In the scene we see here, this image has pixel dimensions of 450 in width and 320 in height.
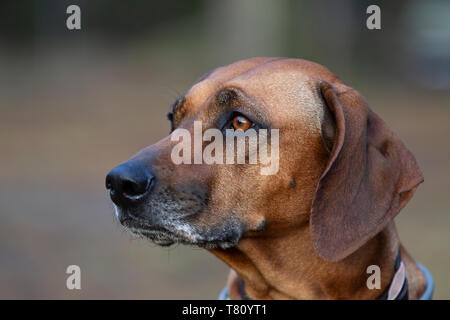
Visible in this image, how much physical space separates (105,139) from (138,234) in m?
10.2

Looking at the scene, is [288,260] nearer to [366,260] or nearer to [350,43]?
[366,260]

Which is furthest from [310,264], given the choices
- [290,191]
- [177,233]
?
[177,233]

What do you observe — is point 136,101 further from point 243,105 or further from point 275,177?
point 275,177

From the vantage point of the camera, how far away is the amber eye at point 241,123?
11.2ft

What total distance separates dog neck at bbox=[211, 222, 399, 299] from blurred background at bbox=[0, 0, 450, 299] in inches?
80.4

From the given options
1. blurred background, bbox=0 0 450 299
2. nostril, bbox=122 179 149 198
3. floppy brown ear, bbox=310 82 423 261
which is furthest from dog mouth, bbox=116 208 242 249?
blurred background, bbox=0 0 450 299

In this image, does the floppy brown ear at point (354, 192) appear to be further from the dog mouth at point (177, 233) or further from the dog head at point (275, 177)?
the dog mouth at point (177, 233)

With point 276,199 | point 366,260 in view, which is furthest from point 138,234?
point 366,260

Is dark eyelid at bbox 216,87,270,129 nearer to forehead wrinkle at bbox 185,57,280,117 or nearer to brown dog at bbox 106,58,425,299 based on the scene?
brown dog at bbox 106,58,425,299

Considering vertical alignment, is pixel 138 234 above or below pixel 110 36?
below

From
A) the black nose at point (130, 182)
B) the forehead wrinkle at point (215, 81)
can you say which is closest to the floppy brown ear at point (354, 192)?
the forehead wrinkle at point (215, 81)

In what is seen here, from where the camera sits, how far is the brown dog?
127 inches

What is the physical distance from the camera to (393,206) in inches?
129

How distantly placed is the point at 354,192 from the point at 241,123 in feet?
2.25
